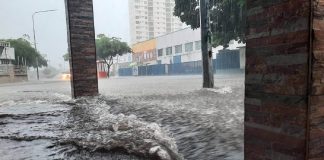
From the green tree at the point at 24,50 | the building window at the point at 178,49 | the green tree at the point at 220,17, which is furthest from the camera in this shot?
the building window at the point at 178,49

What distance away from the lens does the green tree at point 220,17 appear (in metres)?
17.8

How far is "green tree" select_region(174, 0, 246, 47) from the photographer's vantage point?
17812mm

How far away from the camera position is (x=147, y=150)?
293 centimetres

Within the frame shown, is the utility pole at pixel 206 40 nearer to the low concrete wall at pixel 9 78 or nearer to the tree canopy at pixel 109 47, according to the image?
the low concrete wall at pixel 9 78

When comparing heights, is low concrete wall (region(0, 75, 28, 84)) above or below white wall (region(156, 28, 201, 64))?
below

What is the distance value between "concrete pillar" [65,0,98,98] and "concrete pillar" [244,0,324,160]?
6470 mm

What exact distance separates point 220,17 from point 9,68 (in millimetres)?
25332

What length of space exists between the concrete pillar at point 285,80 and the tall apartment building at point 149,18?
71269mm

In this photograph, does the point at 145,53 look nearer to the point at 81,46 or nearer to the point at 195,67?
the point at 195,67

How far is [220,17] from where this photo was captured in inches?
744

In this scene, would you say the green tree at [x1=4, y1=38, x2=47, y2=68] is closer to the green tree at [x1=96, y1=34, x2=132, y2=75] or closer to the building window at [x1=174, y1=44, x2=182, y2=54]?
the green tree at [x1=96, y1=34, x2=132, y2=75]

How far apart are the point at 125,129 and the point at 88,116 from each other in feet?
4.79

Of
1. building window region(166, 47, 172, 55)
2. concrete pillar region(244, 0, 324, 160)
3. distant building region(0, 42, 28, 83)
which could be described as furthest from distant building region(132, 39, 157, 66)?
concrete pillar region(244, 0, 324, 160)

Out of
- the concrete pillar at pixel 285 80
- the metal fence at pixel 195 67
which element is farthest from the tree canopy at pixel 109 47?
the concrete pillar at pixel 285 80
